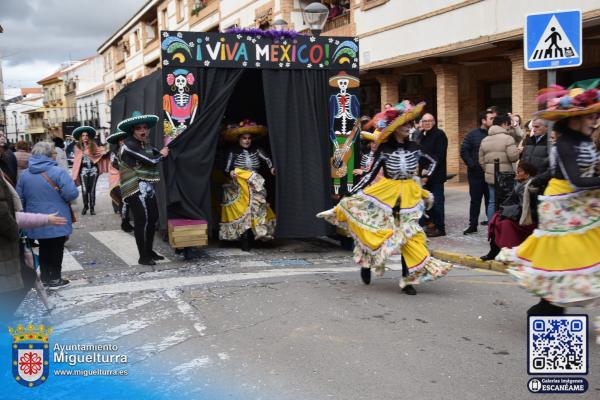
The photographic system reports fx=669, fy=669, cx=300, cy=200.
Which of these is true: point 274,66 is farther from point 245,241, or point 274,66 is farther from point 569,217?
point 569,217

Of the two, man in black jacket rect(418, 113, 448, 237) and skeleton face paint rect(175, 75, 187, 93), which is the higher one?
skeleton face paint rect(175, 75, 187, 93)

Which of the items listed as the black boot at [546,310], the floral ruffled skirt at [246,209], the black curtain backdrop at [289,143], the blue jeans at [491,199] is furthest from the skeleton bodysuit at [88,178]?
the black boot at [546,310]

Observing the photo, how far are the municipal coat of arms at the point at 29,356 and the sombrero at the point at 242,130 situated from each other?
225 inches

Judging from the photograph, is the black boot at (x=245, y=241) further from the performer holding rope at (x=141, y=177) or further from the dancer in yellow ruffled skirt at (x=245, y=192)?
the performer holding rope at (x=141, y=177)

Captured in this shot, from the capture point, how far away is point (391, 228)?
22.9 feet

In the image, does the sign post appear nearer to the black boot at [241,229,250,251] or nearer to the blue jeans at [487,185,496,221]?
the blue jeans at [487,185,496,221]

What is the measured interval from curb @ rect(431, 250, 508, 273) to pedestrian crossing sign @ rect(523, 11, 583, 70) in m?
2.47

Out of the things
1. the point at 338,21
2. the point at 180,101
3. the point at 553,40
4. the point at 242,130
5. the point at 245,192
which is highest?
the point at 338,21

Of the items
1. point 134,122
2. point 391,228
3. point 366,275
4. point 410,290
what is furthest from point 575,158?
point 134,122

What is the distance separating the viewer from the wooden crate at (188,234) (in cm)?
884

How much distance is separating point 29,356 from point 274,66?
6134mm

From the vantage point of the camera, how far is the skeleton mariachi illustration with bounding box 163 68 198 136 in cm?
907

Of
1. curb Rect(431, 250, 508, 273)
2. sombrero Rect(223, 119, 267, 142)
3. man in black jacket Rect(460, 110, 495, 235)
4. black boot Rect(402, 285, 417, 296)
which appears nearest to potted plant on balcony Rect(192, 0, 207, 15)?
man in black jacket Rect(460, 110, 495, 235)

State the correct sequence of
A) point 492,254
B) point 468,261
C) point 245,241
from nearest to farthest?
point 492,254
point 468,261
point 245,241
